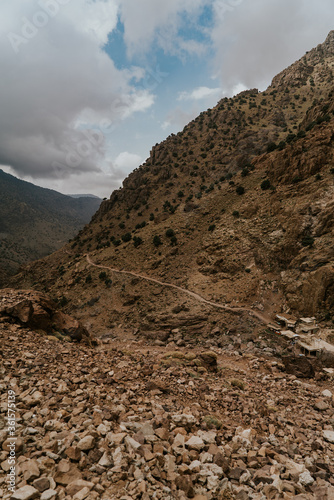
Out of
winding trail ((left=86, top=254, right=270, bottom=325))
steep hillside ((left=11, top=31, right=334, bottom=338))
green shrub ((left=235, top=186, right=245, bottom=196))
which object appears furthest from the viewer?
green shrub ((left=235, top=186, right=245, bottom=196))

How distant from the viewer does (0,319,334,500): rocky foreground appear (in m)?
4.55

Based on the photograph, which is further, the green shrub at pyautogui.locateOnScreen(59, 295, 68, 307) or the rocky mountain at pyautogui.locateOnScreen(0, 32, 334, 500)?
the green shrub at pyautogui.locateOnScreen(59, 295, 68, 307)

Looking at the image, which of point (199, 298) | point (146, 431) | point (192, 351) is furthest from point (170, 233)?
point (146, 431)

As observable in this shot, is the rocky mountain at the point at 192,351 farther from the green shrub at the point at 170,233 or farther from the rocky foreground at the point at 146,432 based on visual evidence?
the green shrub at the point at 170,233

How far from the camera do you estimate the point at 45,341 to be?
437 inches

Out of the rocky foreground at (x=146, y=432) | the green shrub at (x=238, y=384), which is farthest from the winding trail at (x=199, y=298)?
the green shrub at (x=238, y=384)

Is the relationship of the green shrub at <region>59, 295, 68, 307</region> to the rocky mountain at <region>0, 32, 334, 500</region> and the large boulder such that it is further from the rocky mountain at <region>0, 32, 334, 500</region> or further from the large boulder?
the large boulder

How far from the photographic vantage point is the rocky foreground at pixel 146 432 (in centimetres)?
455

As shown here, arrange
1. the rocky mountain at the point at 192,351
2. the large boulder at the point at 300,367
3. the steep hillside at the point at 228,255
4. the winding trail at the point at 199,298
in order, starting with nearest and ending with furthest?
the rocky mountain at the point at 192,351 → the large boulder at the point at 300,367 → the winding trail at the point at 199,298 → the steep hillside at the point at 228,255

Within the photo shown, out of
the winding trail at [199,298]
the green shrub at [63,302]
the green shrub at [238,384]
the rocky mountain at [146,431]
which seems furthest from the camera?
the green shrub at [63,302]

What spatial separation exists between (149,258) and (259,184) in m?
26.1

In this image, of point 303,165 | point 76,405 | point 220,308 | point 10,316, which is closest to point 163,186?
point 303,165

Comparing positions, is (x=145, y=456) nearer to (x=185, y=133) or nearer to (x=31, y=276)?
(x=31, y=276)

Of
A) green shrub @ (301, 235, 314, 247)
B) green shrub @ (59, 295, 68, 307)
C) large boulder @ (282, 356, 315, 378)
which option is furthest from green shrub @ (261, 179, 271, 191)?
green shrub @ (59, 295, 68, 307)
